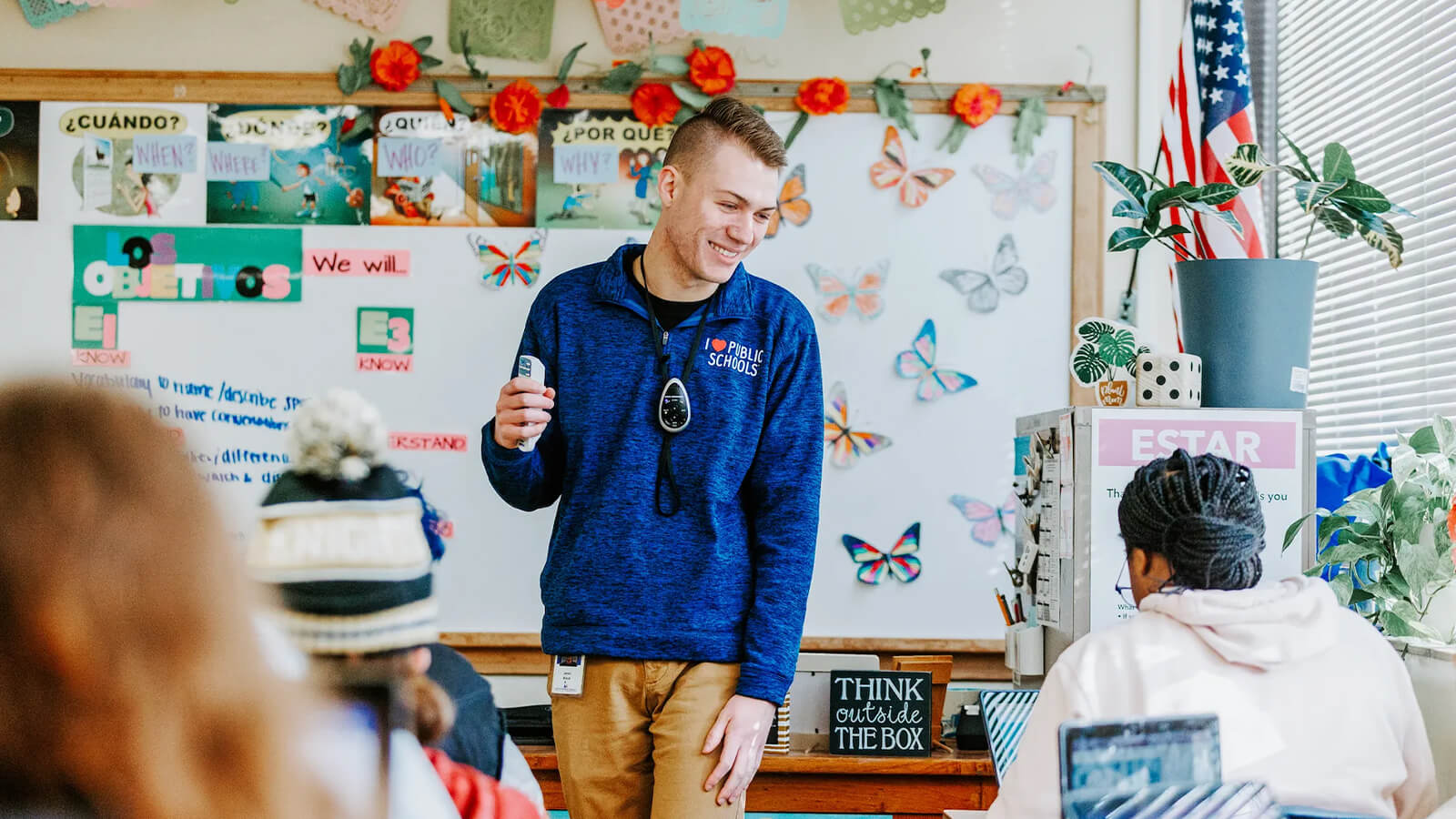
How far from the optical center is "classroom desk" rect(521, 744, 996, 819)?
8.31 feet

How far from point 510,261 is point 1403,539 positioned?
6.70 ft

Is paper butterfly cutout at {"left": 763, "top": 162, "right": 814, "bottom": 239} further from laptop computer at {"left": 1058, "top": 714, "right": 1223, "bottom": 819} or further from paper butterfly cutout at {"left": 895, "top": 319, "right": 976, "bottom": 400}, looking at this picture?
laptop computer at {"left": 1058, "top": 714, "right": 1223, "bottom": 819}

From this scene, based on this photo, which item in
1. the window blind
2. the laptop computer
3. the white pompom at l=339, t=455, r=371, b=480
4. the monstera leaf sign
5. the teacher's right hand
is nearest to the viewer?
the white pompom at l=339, t=455, r=371, b=480

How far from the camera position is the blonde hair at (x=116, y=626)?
0.54 metres

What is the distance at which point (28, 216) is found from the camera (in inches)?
121

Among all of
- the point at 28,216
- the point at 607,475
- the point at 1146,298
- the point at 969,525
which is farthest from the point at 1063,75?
the point at 28,216

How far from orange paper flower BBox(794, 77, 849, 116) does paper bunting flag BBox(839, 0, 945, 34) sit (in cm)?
17

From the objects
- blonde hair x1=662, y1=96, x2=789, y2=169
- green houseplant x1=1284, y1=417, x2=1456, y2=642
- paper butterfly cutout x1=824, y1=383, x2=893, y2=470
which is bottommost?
green houseplant x1=1284, y1=417, x2=1456, y2=642

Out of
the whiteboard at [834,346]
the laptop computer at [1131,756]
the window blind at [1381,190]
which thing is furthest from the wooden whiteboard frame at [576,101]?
the laptop computer at [1131,756]

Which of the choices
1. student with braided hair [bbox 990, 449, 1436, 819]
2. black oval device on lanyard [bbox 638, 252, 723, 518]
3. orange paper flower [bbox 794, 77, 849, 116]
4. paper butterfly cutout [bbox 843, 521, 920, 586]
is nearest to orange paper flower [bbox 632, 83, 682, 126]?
orange paper flower [bbox 794, 77, 849, 116]

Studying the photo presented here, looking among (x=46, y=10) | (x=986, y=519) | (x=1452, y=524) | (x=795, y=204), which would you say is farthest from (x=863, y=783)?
(x=46, y=10)

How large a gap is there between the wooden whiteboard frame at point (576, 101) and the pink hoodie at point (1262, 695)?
5.02ft

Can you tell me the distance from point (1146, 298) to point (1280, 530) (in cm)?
118

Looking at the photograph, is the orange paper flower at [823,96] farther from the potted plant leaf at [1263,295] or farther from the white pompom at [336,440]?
the white pompom at [336,440]
